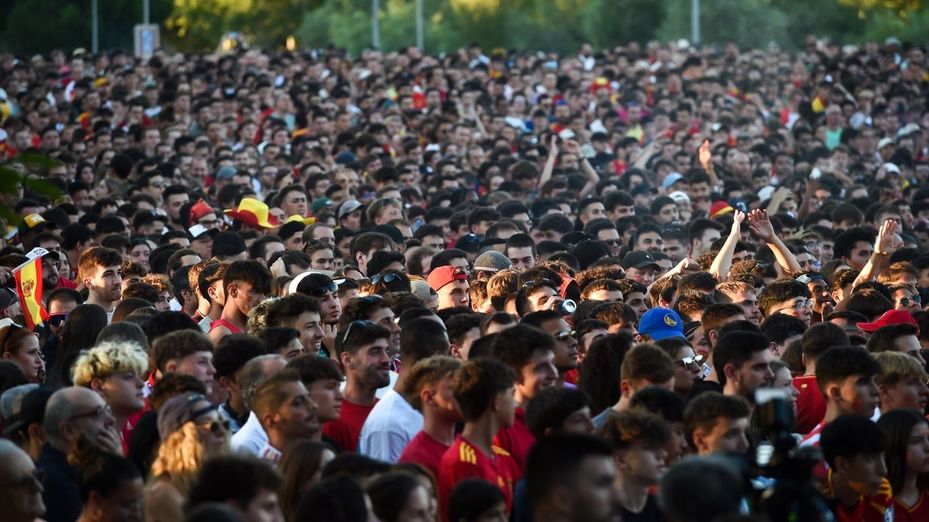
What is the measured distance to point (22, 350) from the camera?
10.0 meters

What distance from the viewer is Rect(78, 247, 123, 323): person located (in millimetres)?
12422

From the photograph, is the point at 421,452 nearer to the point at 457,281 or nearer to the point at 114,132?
the point at 457,281

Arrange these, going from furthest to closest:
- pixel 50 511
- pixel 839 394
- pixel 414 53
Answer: pixel 414 53, pixel 839 394, pixel 50 511

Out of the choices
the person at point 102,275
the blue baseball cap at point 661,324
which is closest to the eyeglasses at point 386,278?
the person at point 102,275

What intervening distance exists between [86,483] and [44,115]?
22.6m

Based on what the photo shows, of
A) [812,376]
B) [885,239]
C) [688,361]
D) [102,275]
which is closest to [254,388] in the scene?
[688,361]

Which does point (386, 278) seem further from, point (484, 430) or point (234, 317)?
point (484, 430)

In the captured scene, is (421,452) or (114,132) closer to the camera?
(421,452)

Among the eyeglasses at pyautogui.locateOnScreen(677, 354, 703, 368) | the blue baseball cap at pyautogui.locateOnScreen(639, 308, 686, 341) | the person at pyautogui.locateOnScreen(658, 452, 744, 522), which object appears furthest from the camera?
the blue baseball cap at pyautogui.locateOnScreen(639, 308, 686, 341)

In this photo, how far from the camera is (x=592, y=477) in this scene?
240 inches

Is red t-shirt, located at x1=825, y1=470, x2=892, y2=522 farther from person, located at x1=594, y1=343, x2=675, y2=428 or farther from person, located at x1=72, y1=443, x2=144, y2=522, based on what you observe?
person, located at x1=72, y1=443, x2=144, y2=522

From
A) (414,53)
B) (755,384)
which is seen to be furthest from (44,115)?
(755,384)

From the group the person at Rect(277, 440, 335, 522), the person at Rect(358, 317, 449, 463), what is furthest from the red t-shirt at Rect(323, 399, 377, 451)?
the person at Rect(277, 440, 335, 522)

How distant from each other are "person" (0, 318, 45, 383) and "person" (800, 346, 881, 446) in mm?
4339
